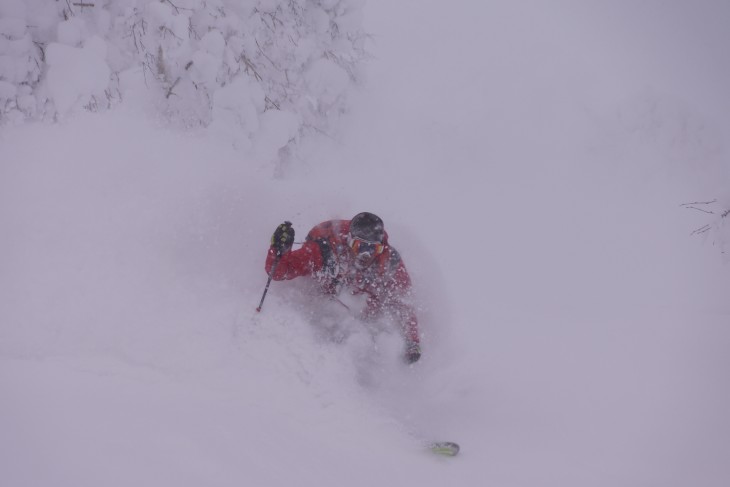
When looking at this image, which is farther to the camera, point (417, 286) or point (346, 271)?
point (417, 286)

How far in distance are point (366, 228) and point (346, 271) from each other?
36.5 inches

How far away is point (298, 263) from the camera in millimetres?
5180

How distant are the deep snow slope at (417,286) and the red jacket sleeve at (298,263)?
583 mm

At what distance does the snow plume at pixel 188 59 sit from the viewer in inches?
165

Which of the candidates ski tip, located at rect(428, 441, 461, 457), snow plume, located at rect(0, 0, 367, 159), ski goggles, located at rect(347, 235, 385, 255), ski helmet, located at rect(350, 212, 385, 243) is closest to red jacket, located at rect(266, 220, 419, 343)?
ski goggles, located at rect(347, 235, 385, 255)

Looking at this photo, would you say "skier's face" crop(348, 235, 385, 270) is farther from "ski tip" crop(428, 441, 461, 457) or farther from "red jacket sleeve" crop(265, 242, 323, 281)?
"ski tip" crop(428, 441, 461, 457)

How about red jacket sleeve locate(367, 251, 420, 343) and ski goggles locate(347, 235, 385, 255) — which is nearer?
ski goggles locate(347, 235, 385, 255)

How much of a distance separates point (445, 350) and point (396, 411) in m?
1.37

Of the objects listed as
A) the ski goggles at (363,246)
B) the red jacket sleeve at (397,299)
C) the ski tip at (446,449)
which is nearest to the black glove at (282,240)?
the ski goggles at (363,246)

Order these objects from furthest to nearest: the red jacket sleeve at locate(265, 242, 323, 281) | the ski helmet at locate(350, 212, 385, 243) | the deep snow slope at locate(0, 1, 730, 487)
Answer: the red jacket sleeve at locate(265, 242, 323, 281)
the ski helmet at locate(350, 212, 385, 243)
the deep snow slope at locate(0, 1, 730, 487)

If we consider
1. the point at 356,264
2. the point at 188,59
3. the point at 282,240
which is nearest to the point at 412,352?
the point at 356,264

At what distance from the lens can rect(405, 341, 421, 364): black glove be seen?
5.20 meters

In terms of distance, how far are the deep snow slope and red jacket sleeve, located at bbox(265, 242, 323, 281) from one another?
1.91 ft

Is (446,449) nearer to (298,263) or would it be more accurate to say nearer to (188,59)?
(298,263)
